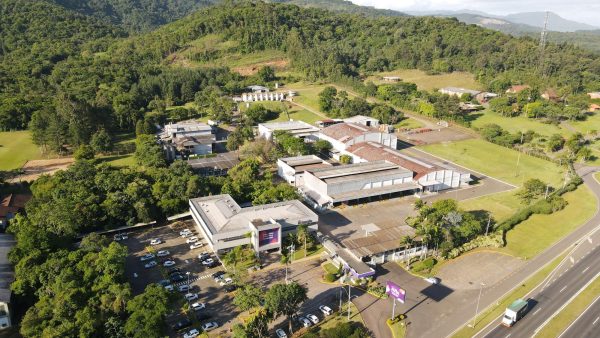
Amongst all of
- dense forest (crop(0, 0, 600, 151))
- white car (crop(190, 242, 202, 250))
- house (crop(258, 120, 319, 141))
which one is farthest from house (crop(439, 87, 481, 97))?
white car (crop(190, 242, 202, 250))

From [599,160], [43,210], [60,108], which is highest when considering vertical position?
[60,108]

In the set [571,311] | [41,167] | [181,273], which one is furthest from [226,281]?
[41,167]

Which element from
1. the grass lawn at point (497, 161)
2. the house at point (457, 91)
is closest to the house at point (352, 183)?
the grass lawn at point (497, 161)

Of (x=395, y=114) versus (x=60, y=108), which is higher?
(x=60, y=108)

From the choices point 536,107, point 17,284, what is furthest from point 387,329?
point 536,107

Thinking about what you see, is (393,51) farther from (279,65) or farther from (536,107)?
(536,107)

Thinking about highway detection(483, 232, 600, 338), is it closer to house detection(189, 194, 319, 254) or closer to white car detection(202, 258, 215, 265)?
house detection(189, 194, 319, 254)
